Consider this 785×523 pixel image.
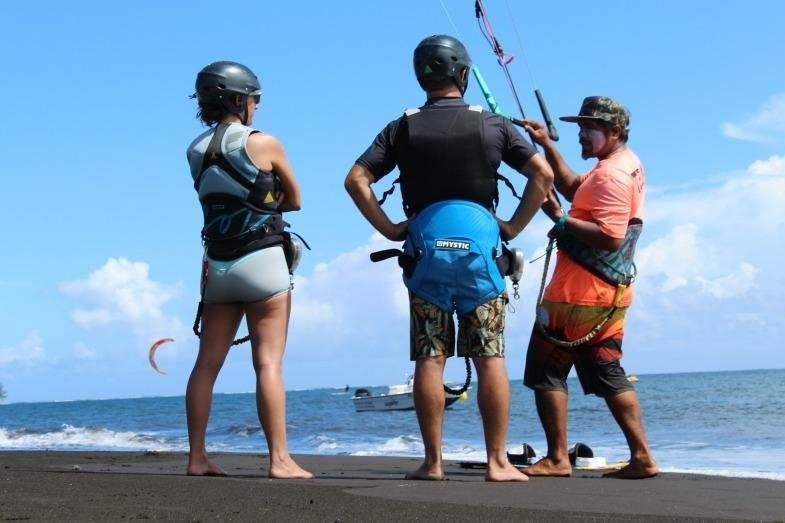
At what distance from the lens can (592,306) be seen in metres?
5.25

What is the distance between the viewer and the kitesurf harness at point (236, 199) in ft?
16.5

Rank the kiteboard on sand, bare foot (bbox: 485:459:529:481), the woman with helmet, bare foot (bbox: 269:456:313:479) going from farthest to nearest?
the kiteboard on sand, the woman with helmet, bare foot (bbox: 269:456:313:479), bare foot (bbox: 485:459:529:481)

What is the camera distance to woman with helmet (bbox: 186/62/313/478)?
503cm

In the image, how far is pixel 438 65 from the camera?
4871 mm

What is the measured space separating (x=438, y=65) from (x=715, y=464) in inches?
278

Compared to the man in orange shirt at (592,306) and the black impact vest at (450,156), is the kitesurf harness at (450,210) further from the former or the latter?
the man in orange shirt at (592,306)

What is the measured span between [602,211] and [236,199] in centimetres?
181

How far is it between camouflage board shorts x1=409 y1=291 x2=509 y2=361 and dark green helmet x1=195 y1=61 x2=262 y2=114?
1371mm

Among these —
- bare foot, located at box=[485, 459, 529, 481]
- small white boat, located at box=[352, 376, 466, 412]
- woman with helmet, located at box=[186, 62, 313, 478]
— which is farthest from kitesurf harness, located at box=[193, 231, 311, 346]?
small white boat, located at box=[352, 376, 466, 412]

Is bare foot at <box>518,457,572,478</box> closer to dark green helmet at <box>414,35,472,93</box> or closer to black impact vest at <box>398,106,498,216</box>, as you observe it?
black impact vest at <box>398,106,498,216</box>

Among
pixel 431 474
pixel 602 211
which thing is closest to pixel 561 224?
pixel 602 211

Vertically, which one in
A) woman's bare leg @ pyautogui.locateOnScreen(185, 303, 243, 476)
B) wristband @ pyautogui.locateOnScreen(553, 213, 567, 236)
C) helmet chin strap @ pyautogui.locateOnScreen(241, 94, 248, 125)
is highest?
helmet chin strap @ pyautogui.locateOnScreen(241, 94, 248, 125)

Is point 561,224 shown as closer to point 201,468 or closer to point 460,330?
point 460,330

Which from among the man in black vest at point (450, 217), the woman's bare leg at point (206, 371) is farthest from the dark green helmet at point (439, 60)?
the woman's bare leg at point (206, 371)
